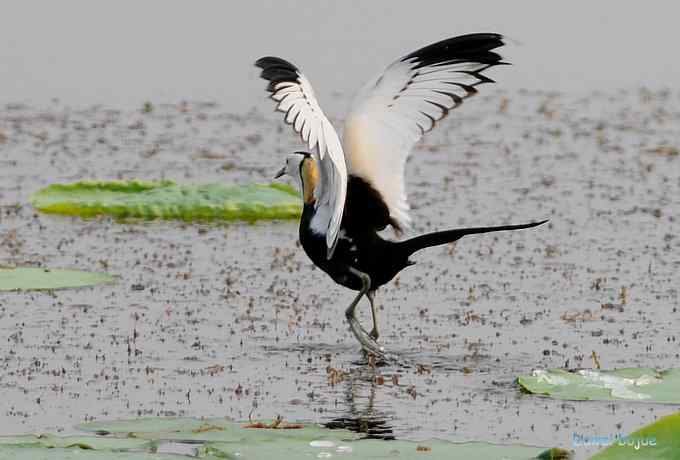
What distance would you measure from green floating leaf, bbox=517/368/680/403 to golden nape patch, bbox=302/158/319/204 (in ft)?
5.25

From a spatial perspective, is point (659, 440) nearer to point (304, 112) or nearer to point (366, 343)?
point (304, 112)

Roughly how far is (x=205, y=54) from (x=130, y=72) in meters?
1.29

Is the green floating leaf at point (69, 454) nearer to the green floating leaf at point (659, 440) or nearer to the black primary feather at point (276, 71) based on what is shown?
the green floating leaf at point (659, 440)

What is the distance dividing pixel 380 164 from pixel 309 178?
1.25ft

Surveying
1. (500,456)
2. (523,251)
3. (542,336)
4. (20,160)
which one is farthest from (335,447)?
(20,160)

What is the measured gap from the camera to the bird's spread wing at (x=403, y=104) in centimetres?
816

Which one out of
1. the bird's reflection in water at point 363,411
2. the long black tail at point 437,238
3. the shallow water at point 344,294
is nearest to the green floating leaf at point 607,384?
the shallow water at point 344,294

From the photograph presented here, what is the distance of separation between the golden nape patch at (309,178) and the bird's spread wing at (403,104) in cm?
19

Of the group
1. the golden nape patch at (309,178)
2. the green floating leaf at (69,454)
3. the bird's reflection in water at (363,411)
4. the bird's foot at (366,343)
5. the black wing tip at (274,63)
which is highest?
the black wing tip at (274,63)

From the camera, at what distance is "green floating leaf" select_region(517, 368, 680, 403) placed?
695cm

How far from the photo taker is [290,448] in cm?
583

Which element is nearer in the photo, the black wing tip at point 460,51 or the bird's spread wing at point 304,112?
the bird's spread wing at point 304,112

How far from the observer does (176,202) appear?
11.6 metres

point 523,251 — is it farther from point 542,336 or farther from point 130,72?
point 130,72
